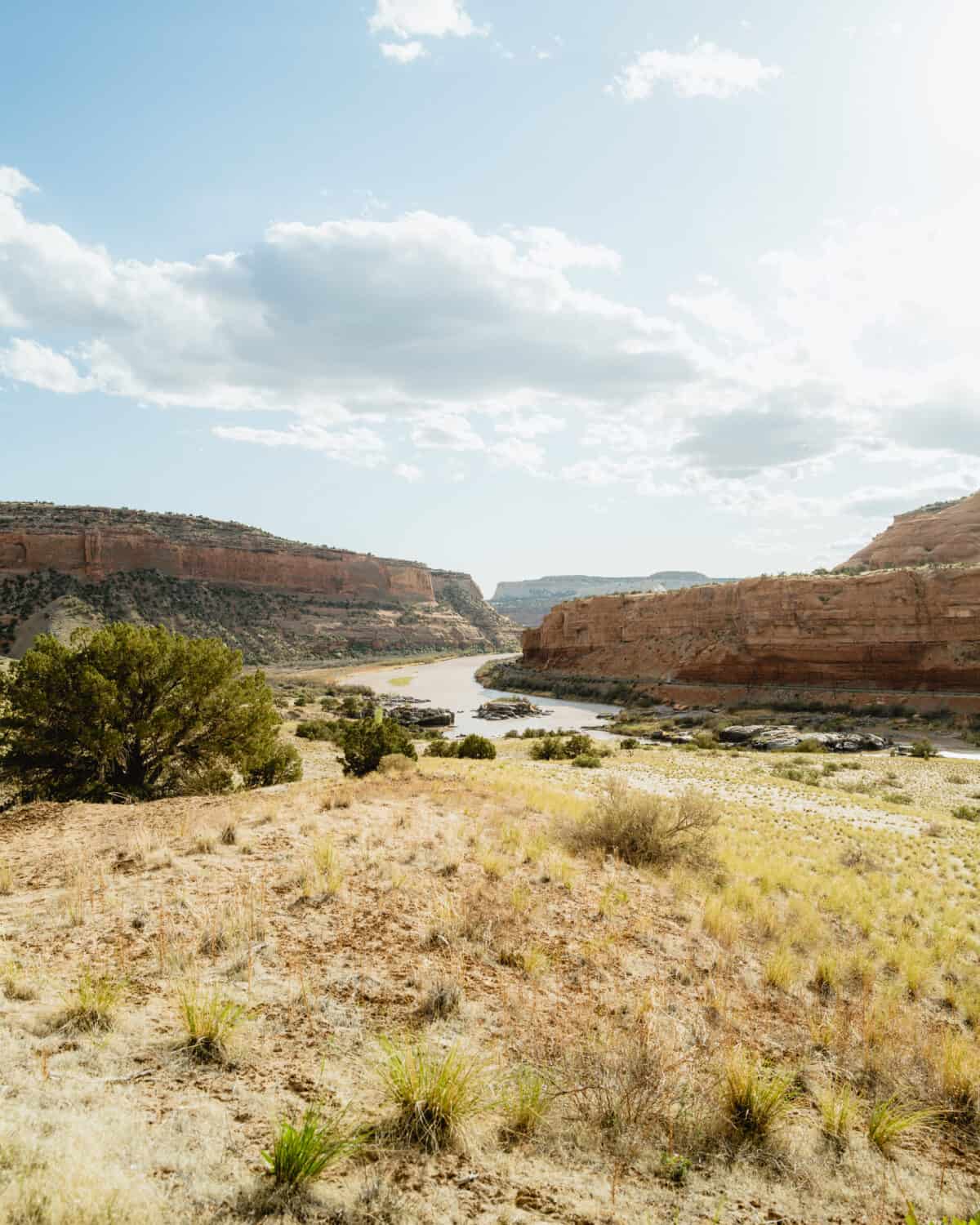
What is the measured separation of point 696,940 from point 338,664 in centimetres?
8973

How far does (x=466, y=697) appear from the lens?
6700 cm

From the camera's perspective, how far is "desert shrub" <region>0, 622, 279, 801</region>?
43.0ft

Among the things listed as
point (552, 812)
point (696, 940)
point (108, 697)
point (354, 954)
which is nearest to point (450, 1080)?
point (354, 954)

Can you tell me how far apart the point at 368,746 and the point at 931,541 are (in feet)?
218

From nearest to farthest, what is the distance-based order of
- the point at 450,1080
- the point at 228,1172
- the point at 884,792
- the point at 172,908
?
the point at 228,1172 → the point at 450,1080 → the point at 172,908 → the point at 884,792

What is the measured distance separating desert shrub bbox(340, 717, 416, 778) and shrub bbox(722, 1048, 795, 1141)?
1380 centimetres

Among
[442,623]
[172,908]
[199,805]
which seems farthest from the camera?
[442,623]

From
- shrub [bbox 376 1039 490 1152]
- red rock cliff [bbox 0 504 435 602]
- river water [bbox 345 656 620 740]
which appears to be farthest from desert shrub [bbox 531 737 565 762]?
red rock cliff [bbox 0 504 435 602]

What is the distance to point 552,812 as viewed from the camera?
12.1 meters

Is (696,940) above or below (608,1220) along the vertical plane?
below

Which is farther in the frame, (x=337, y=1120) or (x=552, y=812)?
(x=552, y=812)

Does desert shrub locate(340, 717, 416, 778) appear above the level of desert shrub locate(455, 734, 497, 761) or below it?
above

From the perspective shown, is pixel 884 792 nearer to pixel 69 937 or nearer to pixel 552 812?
pixel 552 812

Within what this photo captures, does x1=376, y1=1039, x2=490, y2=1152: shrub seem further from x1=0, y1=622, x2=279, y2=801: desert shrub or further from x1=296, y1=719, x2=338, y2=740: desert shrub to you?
x1=296, y1=719, x2=338, y2=740: desert shrub
